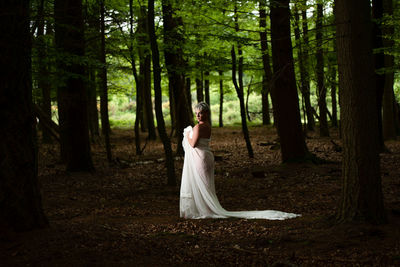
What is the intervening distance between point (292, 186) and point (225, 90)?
20.3m

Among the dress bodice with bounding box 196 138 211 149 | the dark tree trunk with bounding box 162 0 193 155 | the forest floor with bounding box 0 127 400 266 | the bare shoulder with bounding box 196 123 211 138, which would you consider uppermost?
the dark tree trunk with bounding box 162 0 193 155

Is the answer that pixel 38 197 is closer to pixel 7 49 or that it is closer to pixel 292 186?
pixel 7 49

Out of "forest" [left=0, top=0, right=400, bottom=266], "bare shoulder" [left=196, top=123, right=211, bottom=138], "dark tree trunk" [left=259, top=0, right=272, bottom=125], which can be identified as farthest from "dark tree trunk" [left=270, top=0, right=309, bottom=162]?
"bare shoulder" [left=196, top=123, right=211, bottom=138]

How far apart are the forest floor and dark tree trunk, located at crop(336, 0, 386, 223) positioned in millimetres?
395

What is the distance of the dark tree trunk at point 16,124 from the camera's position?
477cm

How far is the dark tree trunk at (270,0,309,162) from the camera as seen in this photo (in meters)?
11.2

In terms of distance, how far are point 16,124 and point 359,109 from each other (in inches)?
173

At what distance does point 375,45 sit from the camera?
39.5 ft

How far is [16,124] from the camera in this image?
4.82 metres

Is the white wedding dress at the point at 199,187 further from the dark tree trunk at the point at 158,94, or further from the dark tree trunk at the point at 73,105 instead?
the dark tree trunk at the point at 73,105

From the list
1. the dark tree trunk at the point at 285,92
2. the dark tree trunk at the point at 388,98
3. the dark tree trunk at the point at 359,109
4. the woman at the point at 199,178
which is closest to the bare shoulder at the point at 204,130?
the woman at the point at 199,178

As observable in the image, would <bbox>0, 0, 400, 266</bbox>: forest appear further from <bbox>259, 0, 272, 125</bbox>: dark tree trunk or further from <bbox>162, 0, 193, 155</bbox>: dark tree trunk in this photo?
<bbox>259, 0, 272, 125</bbox>: dark tree trunk

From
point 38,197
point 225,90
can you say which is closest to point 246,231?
point 38,197

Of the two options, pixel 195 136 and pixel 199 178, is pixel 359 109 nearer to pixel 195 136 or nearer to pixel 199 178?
pixel 195 136
